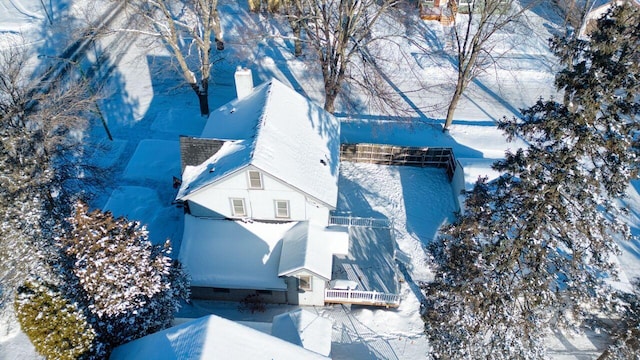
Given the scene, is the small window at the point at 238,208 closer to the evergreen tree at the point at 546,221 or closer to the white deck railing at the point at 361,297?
the white deck railing at the point at 361,297

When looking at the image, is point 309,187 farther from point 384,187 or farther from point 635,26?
point 635,26

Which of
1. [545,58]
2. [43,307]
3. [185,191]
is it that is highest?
[545,58]

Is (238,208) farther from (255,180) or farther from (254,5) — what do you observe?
(254,5)

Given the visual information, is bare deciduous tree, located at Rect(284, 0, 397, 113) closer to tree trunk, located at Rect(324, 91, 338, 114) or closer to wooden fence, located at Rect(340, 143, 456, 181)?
tree trunk, located at Rect(324, 91, 338, 114)

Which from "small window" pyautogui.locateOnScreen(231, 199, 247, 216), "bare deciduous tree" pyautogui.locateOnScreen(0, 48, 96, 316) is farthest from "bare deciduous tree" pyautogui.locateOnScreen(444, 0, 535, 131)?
"bare deciduous tree" pyautogui.locateOnScreen(0, 48, 96, 316)

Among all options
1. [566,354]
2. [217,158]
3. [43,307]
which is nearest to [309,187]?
[217,158]

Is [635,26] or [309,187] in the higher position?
[635,26]

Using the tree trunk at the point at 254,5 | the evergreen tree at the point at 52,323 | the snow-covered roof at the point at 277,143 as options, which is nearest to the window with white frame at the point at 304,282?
the snow-covered roof at the point at 277,143
